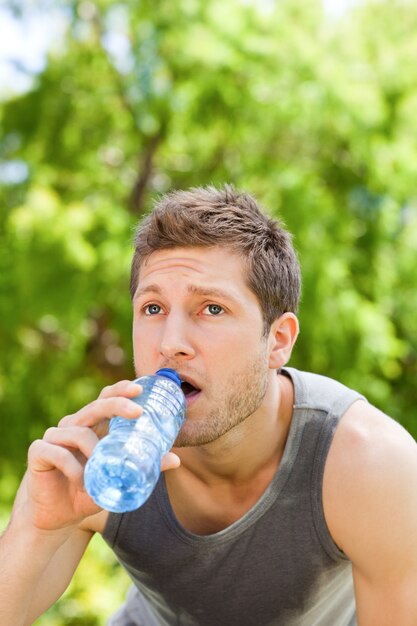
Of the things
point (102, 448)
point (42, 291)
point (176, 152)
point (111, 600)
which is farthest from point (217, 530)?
point (176, 152)

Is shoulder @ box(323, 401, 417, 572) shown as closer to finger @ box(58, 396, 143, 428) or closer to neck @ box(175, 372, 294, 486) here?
neck @ box(175, 372, 294, 486)

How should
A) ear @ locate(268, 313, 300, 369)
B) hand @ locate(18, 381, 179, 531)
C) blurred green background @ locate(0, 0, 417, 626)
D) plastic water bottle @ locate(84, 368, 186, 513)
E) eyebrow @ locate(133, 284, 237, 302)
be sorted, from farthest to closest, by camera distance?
blurred green background @ locate(0, 0, 417, 626), ear @ locate(268, 313, 300, 369), eyebrow @ locate(133, 284, 237, 302), hand @ locate(18, 381, 179, 531), plastic water bottle @ locate(84, 368, 186, 513)

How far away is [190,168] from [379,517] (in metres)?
7.73

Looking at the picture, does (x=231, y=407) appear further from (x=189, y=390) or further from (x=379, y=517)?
(x=379, y=517)

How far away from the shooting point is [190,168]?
9227mm

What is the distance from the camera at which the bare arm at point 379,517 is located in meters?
1.83

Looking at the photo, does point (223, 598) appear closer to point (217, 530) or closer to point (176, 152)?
point (217, 530)

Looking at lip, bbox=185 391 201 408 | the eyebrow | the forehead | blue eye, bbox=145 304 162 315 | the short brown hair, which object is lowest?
lip, bbox=185 391 201 408

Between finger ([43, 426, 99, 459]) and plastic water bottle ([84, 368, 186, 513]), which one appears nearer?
plastic water bottle ([84, 368, 186, 513])

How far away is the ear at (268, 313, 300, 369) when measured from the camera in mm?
2102

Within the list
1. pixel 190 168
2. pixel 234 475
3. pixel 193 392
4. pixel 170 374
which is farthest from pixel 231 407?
pixel 190 168

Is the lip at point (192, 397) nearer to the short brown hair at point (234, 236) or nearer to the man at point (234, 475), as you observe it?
the man at point (234, 475)

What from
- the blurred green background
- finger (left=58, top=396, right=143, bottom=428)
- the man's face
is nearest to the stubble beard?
the man's face

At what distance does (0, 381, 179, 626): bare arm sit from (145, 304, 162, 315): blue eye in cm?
31
